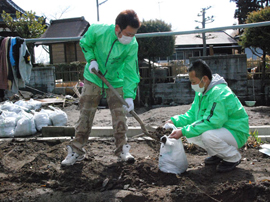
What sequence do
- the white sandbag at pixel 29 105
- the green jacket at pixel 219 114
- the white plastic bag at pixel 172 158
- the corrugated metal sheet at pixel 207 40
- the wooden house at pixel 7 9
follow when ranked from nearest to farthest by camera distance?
the green jacket at pixel 219 114 < the white plastic bag at pixel 172 158 < the white sandbag at pixel 29 105 < the wooden house at pixel 7 9 < the corrugated metal sheet at pixel 207 40

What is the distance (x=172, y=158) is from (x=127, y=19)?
162cm

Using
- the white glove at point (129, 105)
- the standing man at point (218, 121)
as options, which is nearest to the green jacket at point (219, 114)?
the standing man at point (218, 121)

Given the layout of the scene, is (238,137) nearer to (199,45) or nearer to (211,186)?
(211,186)

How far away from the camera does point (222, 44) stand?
2106 cm

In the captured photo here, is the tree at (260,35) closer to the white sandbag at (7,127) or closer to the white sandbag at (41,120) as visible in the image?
the white sandbag at (41,120)

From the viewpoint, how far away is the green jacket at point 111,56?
9.57 ft

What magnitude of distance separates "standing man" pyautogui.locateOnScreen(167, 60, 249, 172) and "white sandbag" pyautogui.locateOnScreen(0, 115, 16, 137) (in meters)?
3.55

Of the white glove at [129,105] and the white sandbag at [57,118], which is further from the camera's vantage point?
the white sandbag at [57,118]

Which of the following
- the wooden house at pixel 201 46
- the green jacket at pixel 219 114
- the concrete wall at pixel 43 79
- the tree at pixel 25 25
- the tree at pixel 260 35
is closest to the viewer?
the green jacket at pixel 219 114

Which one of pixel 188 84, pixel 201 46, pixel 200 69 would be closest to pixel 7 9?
pixel 201 46

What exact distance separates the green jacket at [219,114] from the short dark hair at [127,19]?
3.62 ft

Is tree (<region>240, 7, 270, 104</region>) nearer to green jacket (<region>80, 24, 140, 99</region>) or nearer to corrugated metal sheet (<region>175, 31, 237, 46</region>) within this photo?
green jacket (<region>80, 24, 140, 99</region>)

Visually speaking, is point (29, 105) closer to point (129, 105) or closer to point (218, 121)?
point (129, 105)

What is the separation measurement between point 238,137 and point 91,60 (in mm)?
1908
